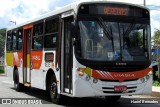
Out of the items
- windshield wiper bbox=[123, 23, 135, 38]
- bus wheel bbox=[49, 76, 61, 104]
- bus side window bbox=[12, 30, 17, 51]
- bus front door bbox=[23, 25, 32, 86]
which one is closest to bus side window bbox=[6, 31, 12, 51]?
bus side window bbox=[12, 30, 17, 51]

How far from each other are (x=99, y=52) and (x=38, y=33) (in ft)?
15.0

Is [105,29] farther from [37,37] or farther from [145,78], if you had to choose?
[37,37]

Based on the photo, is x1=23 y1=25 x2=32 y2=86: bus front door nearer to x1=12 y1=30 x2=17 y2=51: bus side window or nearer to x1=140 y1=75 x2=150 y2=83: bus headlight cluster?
x1=12 y1=30 x2=17 y2=51: bus side window

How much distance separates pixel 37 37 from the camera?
1622cm

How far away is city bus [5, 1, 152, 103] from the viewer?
12.2 meters

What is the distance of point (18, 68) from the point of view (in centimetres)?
1953

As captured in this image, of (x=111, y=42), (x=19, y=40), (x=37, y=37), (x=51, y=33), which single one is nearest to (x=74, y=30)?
(x=111, y=42)

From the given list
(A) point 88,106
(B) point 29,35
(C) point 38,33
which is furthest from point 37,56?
(A) point 88,106

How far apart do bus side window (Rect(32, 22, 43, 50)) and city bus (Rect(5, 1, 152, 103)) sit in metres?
1.52

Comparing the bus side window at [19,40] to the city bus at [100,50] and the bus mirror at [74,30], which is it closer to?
the city bus at [100,50]

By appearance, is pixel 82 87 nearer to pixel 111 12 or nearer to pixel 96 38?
pixel 96 38

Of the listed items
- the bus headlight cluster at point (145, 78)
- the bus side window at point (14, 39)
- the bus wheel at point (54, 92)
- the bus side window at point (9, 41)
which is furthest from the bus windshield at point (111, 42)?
the bus side window at point (9, 41)

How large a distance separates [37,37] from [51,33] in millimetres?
1806

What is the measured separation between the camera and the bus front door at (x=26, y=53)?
17675 millimetres
